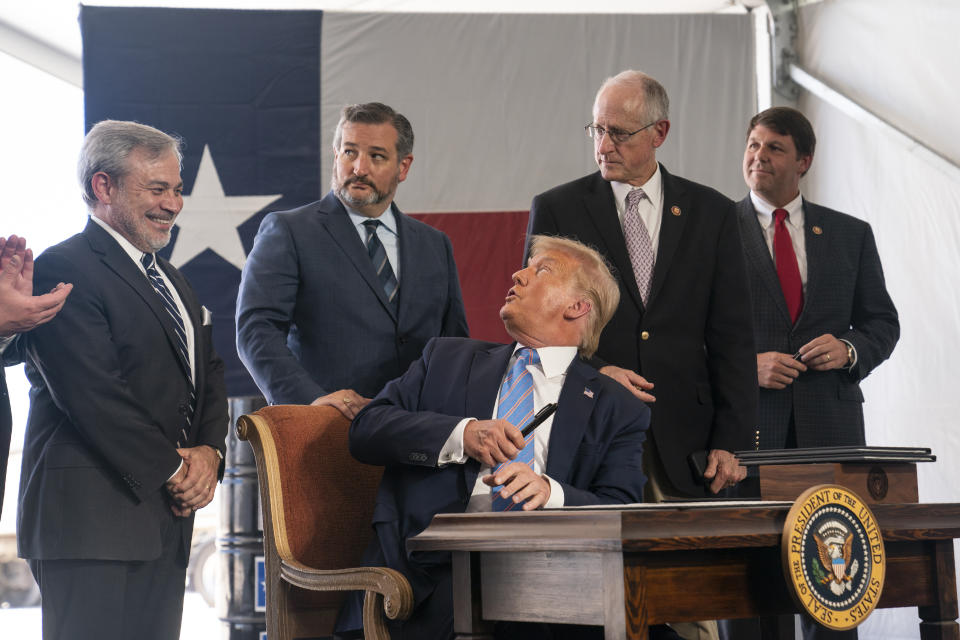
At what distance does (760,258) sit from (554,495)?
172 centimetres

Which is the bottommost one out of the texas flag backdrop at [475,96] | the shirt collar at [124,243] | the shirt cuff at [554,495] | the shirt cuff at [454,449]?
the shirt cuff at [554,495]

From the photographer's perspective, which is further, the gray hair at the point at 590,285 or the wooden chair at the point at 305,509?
the gray hair at the point at 590,285

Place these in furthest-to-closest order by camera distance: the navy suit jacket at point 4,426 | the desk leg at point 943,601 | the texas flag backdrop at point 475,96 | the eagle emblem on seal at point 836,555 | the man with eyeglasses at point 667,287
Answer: the texas flag backdrop at point 475,96, the man with eyeglasses at point 667,287, the navy suit jacket at point 4,426, the desk leg at point 943,601, the eagle emblem on seal at point 836,555

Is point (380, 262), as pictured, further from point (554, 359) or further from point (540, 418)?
point (540, 418)

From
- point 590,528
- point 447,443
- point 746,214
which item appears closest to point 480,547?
point 590,528

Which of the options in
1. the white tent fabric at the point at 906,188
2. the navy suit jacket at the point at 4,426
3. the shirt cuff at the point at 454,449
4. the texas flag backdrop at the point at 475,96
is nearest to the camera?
the shirt cuff at the point at 454,449

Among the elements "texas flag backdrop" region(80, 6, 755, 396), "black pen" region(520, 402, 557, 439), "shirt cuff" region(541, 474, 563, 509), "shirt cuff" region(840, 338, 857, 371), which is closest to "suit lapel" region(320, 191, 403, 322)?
"black pen" region(520, 402, 557, 439)

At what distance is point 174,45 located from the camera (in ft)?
15.4

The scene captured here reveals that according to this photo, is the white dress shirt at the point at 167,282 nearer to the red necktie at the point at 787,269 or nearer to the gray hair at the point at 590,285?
the gray hair at the point at 590,285

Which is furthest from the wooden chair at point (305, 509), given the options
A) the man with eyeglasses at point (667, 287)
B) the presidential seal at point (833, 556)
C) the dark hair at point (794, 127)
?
the dark hair at point (794, 127)

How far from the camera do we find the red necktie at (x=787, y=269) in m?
3.43

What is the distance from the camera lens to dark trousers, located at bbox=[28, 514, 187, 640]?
234 centimetres

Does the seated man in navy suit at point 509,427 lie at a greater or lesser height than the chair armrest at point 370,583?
greater

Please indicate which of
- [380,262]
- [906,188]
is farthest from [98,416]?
[906,188]
